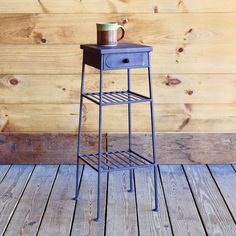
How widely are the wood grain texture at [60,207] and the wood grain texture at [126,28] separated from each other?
78cm

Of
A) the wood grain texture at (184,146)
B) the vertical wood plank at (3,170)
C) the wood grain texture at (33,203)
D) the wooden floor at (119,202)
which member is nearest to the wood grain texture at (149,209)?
the wooden floor at (119,202)

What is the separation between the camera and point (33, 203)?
2424mm

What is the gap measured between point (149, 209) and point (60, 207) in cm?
44

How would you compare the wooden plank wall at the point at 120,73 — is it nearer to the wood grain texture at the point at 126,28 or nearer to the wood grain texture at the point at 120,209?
the wood grain texture at the point at 126,28

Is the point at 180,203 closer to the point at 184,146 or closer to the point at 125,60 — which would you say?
the point at 184,146

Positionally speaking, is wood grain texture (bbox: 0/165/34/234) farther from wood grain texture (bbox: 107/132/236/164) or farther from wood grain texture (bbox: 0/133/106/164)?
wood grain texture (bbox: 107/132/236/164)

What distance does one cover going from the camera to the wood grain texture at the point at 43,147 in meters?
2.91

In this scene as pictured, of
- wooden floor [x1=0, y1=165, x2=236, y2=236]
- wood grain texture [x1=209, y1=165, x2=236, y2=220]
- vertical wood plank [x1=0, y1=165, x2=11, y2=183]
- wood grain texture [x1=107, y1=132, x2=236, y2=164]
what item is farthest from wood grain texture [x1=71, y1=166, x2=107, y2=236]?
wood grain texture [x1=209, y1=165, x2=236, y2=220]

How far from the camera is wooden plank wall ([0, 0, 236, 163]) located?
2752 mm

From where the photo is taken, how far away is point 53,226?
2.20 meters

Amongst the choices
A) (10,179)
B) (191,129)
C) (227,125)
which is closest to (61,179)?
(10,179)

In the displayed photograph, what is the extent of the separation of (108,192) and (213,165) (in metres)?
0.75

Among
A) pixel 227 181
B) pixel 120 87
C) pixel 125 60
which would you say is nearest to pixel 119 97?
pixel 125 60

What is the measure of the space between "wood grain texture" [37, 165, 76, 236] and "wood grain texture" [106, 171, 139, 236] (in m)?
0.19
